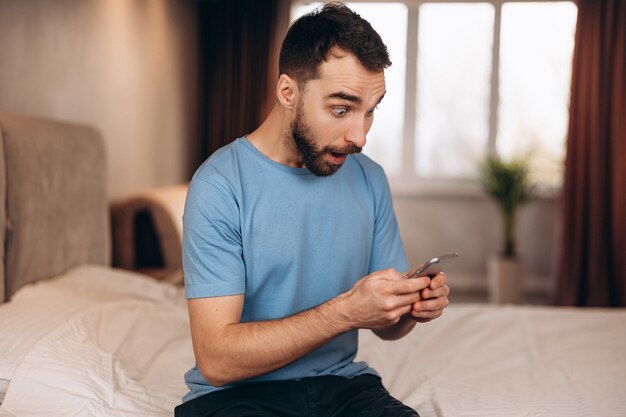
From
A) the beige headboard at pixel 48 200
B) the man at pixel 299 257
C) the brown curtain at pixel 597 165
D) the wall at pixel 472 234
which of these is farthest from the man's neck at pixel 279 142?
the wall at pixel 472 234

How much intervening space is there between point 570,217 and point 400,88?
159cm

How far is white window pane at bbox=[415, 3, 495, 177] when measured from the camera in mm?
5613

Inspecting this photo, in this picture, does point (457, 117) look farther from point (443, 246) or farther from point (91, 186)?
point (91, 186)

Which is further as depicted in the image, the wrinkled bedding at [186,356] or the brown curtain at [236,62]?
the brown curtain at [236,62]

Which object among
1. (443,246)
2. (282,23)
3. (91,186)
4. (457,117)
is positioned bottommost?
(443,246)

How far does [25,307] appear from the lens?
2.04 m

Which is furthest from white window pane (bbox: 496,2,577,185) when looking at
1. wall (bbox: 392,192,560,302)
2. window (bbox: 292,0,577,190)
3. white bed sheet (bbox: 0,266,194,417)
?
white bed sheet (bbox: 0,266,194,417)

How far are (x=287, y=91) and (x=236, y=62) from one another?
402cm

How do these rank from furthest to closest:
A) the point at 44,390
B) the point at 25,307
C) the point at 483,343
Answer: the point at 483,343, the point at 25,307, the point at 44,390

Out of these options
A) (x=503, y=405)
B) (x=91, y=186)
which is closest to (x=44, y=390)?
(x=503, y=405)

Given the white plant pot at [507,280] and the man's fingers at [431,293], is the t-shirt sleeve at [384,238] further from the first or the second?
the white plant pot at [507,280]

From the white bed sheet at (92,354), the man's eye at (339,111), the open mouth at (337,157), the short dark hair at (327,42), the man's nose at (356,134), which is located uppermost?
the short dark hair at (327,42)

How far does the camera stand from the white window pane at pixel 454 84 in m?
5.61

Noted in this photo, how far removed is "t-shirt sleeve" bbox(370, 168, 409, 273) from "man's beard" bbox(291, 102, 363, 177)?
0.22 m
